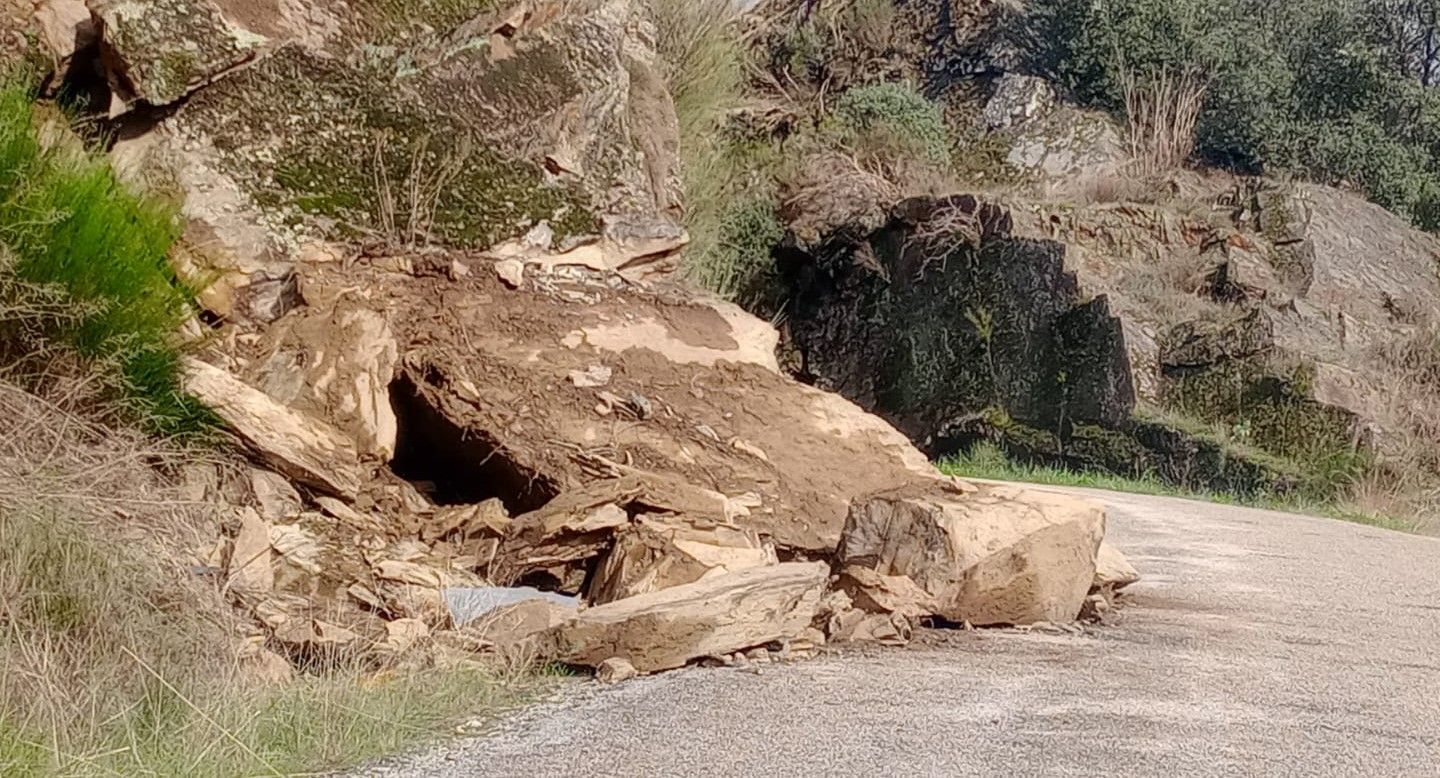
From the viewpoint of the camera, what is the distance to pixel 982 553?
655cm

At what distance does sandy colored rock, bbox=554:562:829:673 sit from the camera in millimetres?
5543

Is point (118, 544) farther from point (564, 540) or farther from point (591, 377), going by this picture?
point (591, 377)

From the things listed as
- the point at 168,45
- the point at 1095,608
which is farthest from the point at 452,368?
the point at 1095,608

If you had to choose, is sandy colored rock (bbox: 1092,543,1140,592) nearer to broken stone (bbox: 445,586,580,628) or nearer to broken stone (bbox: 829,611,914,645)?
broken stone (bbox: 829,611,914,645)

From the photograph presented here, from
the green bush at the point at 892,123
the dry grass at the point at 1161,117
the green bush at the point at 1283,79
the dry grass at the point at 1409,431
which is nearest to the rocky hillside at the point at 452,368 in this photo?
the dry grass at the point at 1409,431

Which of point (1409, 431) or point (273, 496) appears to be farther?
point (1409, 431)

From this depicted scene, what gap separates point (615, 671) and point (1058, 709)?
1482 mm

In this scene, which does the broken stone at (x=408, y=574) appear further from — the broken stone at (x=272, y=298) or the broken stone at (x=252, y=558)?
the broken stone at (x=272, y=298)

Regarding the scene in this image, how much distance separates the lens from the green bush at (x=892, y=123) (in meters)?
23.4

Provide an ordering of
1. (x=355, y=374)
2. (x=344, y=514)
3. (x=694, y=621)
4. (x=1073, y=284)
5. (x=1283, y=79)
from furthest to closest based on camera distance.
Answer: (x=1283, y=79)
(x=1073, y=284)
(x=355, y=374)
(x=344, y=514)
(x=694, y=621)

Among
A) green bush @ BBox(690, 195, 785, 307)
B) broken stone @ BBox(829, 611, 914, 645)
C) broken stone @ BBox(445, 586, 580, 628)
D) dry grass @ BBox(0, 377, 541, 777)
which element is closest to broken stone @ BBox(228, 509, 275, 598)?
dry grass @ BBox(0, 377, 541, 777)

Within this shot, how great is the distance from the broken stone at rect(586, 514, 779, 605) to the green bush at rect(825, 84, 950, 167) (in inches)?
669

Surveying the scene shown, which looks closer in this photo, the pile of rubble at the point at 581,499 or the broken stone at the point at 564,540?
the pile of rubble at the point at 581,499

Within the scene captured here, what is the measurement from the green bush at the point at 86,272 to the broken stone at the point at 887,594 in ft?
9.45
